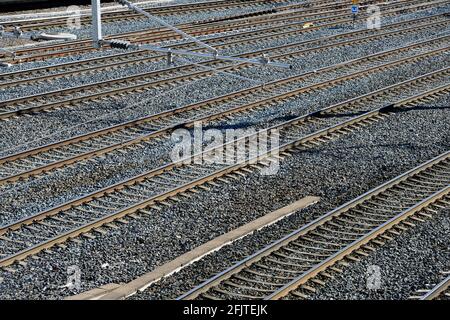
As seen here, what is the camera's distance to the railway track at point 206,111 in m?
14.3

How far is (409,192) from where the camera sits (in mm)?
13422

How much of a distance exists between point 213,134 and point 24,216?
16.0 ft

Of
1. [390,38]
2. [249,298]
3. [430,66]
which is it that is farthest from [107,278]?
[390,38]

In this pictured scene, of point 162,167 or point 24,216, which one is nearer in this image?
point 24,216

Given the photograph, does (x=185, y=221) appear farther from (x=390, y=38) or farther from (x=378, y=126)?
(x=390, y=38)

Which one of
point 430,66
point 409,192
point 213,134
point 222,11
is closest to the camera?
point 409,192

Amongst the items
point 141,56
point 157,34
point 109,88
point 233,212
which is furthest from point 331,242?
point 157,34

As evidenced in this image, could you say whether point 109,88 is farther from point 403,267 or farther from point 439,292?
→ point 439,292

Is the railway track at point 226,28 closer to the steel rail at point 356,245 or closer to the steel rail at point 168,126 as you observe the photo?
the steel rail at point 168,126

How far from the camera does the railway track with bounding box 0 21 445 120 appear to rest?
56.4ft

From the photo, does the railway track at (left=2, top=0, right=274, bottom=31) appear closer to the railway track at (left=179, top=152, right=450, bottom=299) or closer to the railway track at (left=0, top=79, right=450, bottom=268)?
the railway track at (left=0, top=79, right=450, bottom=268)

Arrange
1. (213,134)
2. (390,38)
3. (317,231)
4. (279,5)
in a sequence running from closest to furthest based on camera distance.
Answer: (317,231) → (213,134) → (390,38) → (279,5)

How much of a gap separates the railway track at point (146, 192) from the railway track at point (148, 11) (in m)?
11.3

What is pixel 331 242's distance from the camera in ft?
37.8
